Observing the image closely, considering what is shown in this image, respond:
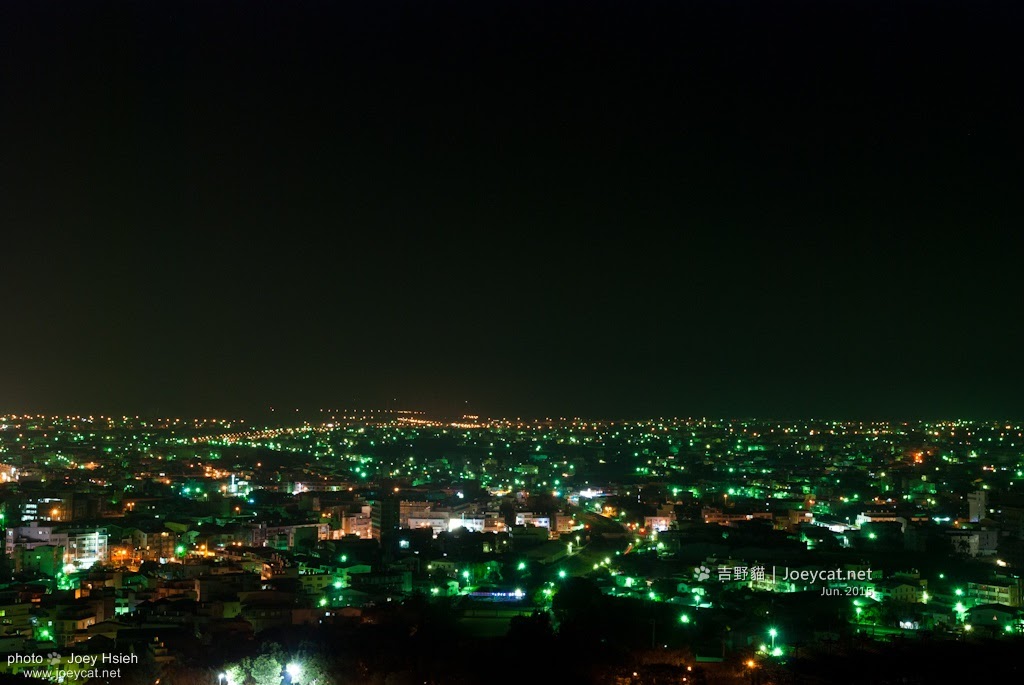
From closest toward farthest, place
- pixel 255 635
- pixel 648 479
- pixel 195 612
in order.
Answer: pixel 255 635 < pixel 195 612 < pixel 648 479

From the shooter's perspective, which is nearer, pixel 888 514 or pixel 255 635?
pixel 255 635

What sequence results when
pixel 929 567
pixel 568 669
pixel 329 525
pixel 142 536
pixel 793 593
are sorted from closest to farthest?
pixel 568 669, pixel 793 593, pixel 929 567, pixel 142 536, pixel 329 525

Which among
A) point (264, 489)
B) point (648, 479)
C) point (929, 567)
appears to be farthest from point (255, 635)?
point (648, 479)

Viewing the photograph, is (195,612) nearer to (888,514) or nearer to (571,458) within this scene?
(888,514)

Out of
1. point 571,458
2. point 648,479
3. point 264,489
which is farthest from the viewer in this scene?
point 571,458

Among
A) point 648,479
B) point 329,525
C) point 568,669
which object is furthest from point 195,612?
point 648,479

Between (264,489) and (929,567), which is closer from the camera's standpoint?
(929,567)

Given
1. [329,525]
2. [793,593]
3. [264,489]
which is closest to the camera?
[793,593]

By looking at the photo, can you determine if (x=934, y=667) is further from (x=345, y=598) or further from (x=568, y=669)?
(x=345, y=598)
